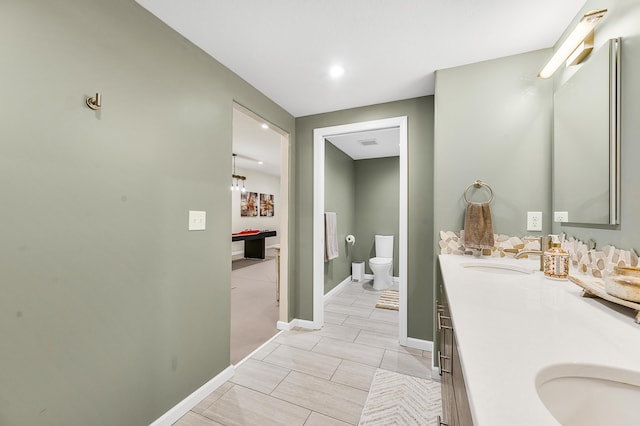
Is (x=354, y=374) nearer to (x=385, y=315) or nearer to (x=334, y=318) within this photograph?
(x=334, y=318)

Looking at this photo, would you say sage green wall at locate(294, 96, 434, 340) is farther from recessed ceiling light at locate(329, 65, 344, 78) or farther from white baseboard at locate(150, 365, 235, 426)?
white baseboard at locate(150, 365, 235, 426)

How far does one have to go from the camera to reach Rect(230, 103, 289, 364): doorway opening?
2.79 m

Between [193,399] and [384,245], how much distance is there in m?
A: 3.50

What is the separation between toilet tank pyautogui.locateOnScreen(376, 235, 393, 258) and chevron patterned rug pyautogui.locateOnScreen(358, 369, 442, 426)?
2.62 m

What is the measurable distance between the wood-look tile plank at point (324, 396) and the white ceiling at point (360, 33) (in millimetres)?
2365

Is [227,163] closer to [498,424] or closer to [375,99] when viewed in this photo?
[375,99]

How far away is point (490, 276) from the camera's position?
131 centimetres

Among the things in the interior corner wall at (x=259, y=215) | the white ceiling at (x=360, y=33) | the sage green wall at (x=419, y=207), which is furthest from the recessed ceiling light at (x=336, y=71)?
the interior corner wall at (x=259, y=215)

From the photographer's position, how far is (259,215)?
25.8 feet

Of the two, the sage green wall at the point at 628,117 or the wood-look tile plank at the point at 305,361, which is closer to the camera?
Answer: the sage green wall at the point at 628,117

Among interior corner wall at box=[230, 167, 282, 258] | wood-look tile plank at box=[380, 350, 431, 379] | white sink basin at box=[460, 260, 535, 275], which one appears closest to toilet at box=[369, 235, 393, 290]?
wood-look tile plank at box=[380, 350, 431, 379]

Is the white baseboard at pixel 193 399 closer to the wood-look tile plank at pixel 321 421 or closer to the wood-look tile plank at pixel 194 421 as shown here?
the wood-look tile plank at pixel 194 421

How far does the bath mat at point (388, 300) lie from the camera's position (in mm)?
3423

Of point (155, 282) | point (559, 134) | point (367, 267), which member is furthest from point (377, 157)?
point (155, 282)
